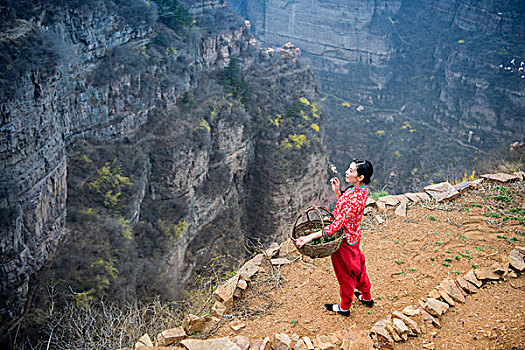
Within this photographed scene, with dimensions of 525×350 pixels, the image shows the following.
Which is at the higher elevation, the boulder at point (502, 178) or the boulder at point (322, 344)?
the boulder at point (502, 178)

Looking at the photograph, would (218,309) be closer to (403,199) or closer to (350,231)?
(350,231)

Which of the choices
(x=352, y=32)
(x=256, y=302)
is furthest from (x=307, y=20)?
(x=256, y=302)

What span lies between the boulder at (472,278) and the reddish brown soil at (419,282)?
0.11 metres

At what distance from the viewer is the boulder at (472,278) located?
5.25m

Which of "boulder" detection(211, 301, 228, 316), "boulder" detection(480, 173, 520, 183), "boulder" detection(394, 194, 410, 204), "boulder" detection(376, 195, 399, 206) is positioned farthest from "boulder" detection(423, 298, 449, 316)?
"boulder" detection(480, 173, 520, 183)

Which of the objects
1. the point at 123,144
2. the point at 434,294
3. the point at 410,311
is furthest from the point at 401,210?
the point at 123,144

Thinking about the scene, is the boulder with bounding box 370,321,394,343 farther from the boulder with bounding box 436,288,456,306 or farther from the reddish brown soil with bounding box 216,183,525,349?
the boulder with bounding box 436,288,456,306

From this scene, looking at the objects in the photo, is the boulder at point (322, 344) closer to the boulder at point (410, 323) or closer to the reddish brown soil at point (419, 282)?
the reddish brown soil at point (419, 282)

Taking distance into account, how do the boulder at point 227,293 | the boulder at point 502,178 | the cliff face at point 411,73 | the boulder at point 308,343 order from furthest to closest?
the cliff face at point 411,73 → the boulder at point 502,178 → the boulder at point 227,293 → the boulder at point 308,343

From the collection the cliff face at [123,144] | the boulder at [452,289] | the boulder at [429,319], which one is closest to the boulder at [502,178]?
the boulder at [452,289]

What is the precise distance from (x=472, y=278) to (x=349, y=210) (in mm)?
2296

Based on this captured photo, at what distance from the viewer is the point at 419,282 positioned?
5672mm

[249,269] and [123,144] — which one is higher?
[249,269]

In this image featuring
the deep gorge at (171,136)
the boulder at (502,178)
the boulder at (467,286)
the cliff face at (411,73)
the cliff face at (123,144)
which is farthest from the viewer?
the cliff face at (411,73)
